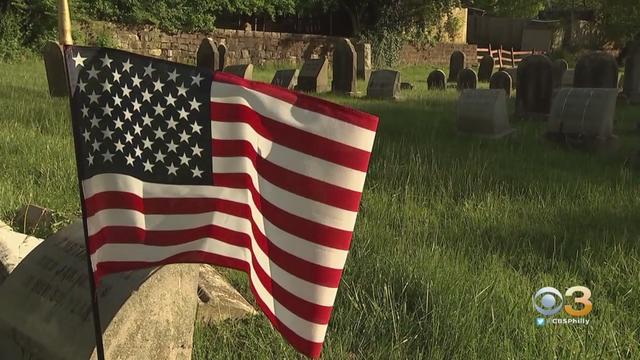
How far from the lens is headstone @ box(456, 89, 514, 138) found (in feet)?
26.0

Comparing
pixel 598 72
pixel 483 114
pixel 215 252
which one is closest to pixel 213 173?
pixel 215 252

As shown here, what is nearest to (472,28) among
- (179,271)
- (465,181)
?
(465,181)

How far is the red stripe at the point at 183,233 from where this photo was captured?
189cm

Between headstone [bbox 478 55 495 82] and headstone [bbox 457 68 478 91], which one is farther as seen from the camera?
headstone [bbox 478 55 495 82]

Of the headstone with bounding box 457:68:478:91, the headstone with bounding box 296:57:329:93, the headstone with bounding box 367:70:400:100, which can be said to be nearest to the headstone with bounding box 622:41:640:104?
the headstone with bounding box 457:68:478:91

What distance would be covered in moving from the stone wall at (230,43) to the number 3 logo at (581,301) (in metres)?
20.2

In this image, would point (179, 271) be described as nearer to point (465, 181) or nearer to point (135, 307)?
point (135, 307)

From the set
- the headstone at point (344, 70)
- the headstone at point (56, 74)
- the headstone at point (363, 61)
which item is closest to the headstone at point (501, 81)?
the headstone at point (344, 70)

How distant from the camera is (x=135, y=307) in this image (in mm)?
2139

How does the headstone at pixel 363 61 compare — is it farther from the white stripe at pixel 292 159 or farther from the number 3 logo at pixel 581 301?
the white stripe at pixel 292 159

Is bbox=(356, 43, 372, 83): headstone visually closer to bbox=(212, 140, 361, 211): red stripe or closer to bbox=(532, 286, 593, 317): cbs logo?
bbox=(532, 286, 593, 317): cbs logo

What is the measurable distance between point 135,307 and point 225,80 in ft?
2.97

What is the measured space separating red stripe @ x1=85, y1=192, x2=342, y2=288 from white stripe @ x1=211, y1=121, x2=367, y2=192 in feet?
0.69

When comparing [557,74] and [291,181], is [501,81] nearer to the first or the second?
[557,74]
